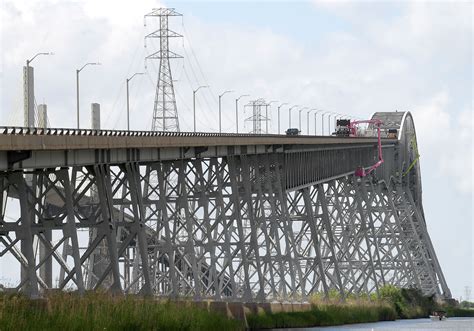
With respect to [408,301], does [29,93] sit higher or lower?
higher

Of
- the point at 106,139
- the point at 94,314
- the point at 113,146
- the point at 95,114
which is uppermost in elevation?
the point at 95,114

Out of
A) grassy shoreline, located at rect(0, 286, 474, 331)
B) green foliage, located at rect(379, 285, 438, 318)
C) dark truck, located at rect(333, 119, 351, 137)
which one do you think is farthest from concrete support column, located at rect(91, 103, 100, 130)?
dark truck, located at rect(333, 119, 351, 137)

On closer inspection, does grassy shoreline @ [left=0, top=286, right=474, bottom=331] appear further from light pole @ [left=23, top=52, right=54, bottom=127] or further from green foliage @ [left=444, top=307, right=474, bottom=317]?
green foliage @ [left=444, top=307, right=474, bottom=317]

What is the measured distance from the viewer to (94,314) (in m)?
51.0

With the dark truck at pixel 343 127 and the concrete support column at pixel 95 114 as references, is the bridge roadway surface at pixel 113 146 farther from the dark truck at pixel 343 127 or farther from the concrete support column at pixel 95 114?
the dark truck at pixel 343 127

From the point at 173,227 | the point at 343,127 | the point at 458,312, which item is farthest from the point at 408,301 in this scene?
the point at 173,227

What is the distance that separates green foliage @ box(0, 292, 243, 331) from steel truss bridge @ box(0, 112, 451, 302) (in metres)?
2.38

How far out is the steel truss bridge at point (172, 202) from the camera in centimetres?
5725

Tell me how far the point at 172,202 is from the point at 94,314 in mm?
31017

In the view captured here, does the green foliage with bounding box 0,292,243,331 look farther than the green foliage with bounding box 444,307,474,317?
No

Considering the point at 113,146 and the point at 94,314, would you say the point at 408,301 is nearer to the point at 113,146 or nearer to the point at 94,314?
the point at 113,146

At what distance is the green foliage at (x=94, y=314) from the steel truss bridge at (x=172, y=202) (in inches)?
93.8

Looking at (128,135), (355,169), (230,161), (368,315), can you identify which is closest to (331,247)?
(368,315)

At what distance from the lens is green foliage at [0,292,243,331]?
46.7m
